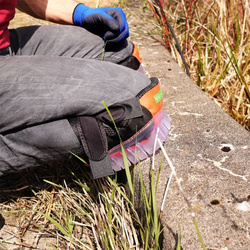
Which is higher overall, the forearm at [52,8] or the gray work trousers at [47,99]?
the forearm at [52,8]

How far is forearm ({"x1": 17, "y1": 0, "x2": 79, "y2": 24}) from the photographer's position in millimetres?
1865

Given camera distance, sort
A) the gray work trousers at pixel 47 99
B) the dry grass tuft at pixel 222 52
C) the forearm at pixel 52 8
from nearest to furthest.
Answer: the gray work trousers at pixel 47 99, the forearm at pixel 52 8, the dry grass tuft at pixel 222 52

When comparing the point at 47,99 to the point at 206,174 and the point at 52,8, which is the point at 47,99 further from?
the point at 52,8

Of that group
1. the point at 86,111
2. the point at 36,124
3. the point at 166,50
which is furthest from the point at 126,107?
the point at 166,50

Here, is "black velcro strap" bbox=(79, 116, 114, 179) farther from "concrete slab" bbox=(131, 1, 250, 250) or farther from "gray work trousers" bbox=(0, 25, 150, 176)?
"concrete slab" bbox=(131, 1, 250, 250)

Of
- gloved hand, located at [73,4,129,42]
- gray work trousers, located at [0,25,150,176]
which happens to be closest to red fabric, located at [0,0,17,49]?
gray work trousers, located at [0,25,150,176]

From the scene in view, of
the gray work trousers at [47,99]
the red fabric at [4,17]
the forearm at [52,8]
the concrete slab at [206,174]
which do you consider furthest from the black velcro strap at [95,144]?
the forearm at [52,8]

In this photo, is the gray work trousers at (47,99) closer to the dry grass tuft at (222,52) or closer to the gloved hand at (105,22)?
the gloved hand at (105,22)

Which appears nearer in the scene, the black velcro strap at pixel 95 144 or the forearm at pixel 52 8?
the black velcro strap at pixel 95 144

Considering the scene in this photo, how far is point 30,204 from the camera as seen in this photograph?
5.37 feet

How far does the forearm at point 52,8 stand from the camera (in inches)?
73.4

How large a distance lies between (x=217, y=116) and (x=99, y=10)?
70 centimetres

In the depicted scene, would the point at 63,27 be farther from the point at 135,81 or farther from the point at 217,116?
the point at 217,116

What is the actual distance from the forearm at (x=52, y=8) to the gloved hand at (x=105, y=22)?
6 centimetres
